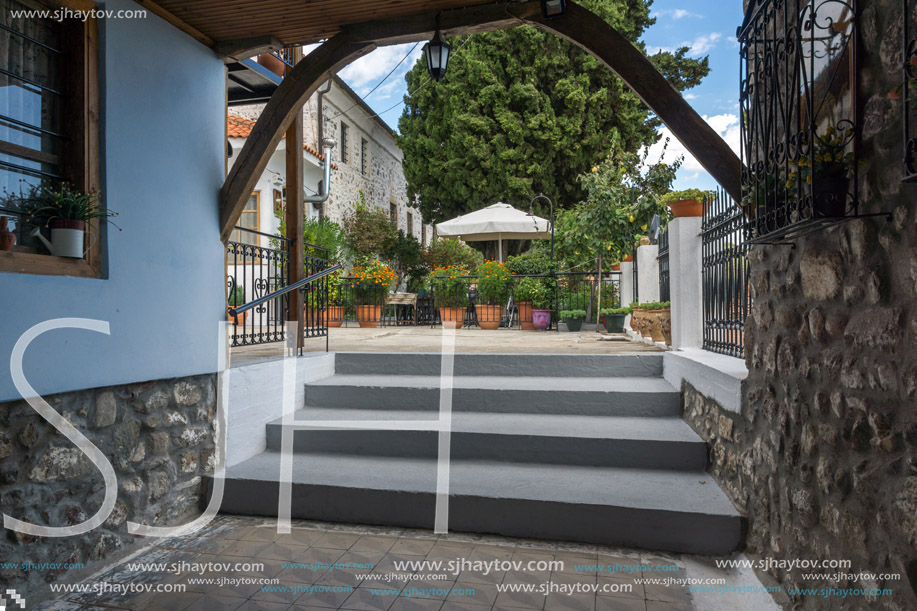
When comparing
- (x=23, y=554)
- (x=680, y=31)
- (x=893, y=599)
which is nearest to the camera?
(x=893, y=599)

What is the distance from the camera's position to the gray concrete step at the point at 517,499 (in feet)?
9.49

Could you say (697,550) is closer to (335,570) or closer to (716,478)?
(716,478)

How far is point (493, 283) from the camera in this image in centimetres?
953

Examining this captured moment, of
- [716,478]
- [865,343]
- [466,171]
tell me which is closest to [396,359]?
[716,478]

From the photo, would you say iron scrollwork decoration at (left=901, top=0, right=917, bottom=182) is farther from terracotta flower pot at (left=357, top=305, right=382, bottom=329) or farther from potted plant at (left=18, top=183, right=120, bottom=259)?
terracotta flower pot at (left=357, top=305, right=382, bottom=329)

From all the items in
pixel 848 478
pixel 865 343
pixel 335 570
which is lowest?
pixel 335 570

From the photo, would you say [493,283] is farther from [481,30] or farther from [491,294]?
[481,30]

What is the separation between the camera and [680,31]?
17281 millimetres

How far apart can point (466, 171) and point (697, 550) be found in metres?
14.0

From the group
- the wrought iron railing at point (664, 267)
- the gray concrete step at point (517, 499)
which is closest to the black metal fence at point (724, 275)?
the gray concrete step at point (517, 499)

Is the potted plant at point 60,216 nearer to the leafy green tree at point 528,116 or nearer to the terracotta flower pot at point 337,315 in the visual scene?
the terracotta flower pot at point 337,315

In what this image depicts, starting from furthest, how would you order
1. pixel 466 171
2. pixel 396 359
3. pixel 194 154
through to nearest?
pixel 466 171 < pixel 396 359 < pixel 194 154

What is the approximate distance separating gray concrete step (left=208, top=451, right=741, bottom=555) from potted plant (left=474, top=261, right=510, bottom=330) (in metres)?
5.99

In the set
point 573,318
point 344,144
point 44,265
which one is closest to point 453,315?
point 573,318
